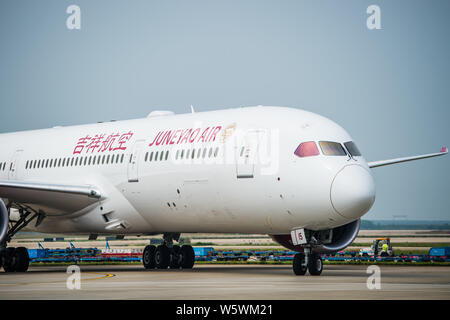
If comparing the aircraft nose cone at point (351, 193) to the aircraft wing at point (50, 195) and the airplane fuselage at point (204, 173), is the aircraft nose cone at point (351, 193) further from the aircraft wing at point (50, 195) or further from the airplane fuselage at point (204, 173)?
the aircraft wing at point (50, 195)

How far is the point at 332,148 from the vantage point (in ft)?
72.0

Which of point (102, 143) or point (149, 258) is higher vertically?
point (102, 143)

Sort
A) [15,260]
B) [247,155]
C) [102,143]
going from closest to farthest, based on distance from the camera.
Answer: [247,155] < [15,260] < [102,143]

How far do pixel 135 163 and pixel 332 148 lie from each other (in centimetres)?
727

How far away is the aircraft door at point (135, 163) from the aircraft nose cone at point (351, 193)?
7628 mm

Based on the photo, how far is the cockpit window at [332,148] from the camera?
21.8 metres

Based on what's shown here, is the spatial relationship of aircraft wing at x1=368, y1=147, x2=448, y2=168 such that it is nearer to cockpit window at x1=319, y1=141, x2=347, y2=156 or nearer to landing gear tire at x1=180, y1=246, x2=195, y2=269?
→ cockpit window at x1=319, y1=141, x2=347, y2=156

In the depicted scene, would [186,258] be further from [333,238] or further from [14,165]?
[14,165]

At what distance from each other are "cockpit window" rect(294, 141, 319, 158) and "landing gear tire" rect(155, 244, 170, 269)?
8.38 m

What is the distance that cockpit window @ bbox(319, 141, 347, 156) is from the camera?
2178 cm

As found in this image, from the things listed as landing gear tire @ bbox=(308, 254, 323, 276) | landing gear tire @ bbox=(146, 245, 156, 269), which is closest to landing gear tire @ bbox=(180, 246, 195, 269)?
landing gear tire @ bbox=(146, 245, 156, 269)

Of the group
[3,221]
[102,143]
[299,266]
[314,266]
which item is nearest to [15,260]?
[3,221]
